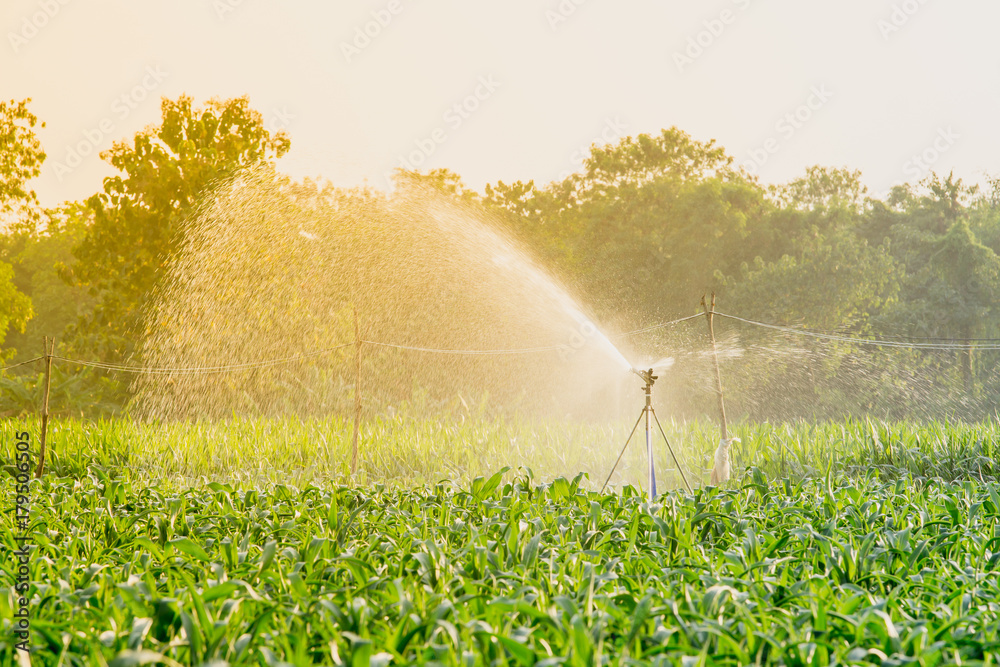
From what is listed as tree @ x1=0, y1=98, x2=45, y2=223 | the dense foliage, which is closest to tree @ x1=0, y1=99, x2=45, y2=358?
tree @ x1=0, y1=98, x2=45, y2=223

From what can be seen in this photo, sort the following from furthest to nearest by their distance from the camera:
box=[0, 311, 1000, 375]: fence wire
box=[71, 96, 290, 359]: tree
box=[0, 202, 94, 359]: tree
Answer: box=[0, 202, 94, 359]: tree
box=[71, 96, 290, 359]: tree
box=[0, 311, 1000, 375]: fence wire

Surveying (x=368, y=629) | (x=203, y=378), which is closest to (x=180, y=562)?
(x=368, y=629)

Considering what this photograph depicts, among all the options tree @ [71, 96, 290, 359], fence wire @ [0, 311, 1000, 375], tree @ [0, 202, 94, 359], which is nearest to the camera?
fence wire @ [0, 311, 1000, 375]

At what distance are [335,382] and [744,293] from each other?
8728 millimetres

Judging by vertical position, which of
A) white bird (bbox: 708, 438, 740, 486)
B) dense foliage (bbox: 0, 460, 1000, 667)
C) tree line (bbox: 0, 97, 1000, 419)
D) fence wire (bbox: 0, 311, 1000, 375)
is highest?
tree line (bbox: 0, 97, 1000, 419)

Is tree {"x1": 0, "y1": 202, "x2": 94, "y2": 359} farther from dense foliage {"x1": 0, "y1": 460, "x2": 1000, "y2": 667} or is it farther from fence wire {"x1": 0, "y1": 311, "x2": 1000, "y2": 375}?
dense foliage {"x1": 0, "y1": 460, "x2": 1000, "y2": 667}

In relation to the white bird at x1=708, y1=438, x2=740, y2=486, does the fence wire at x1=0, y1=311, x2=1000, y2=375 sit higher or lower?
higher

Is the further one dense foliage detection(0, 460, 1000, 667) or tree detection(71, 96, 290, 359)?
tree detection(71, 96, 290, 359)

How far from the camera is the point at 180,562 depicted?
2.98 m

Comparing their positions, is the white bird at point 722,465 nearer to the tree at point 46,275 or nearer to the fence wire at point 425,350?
the fence wire at point 425,350

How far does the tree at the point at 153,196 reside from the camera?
13.5 meters

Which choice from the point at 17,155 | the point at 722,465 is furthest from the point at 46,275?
the point at 722,465

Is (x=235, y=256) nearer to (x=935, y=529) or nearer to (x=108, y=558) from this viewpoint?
(x=108, y=558)

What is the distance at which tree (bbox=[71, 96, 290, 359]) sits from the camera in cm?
1350
